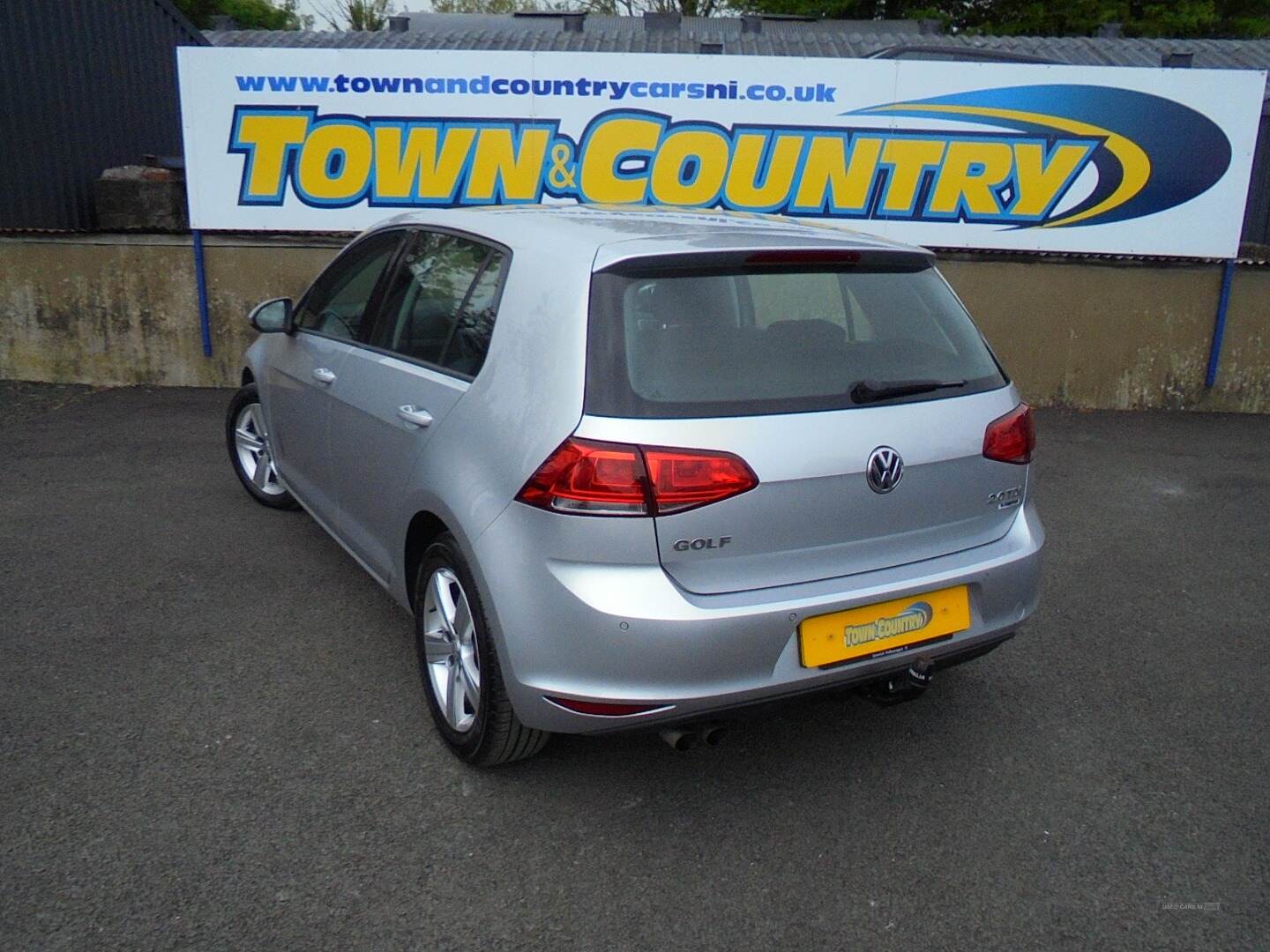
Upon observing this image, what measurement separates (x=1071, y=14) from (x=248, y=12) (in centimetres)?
2656

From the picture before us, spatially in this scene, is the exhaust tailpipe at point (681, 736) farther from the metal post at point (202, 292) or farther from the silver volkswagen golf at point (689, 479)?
the metal post at point (202, 292)

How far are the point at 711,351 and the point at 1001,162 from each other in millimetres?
6213

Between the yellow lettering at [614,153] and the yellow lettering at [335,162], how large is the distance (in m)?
1.63

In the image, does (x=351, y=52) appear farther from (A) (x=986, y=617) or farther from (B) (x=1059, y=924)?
(B) (x=1059, y=924)

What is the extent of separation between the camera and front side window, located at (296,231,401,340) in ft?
13.8

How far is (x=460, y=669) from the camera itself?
10.8 feet

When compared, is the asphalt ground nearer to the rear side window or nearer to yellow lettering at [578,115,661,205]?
the rear side window

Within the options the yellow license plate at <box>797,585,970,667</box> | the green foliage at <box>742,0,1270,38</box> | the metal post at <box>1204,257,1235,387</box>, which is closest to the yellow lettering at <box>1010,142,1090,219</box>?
the metal post at <box>1204,257,1235,387</box>

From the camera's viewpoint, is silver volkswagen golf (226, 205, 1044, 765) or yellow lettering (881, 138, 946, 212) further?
yellow lettering (881, 138, 946, 212)

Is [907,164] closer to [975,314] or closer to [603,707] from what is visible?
[975,314]

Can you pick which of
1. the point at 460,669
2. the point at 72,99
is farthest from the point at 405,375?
the point at 72,99

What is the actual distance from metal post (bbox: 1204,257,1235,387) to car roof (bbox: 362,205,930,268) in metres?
5.87

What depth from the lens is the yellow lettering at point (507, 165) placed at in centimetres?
823

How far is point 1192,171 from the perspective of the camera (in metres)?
8.16
